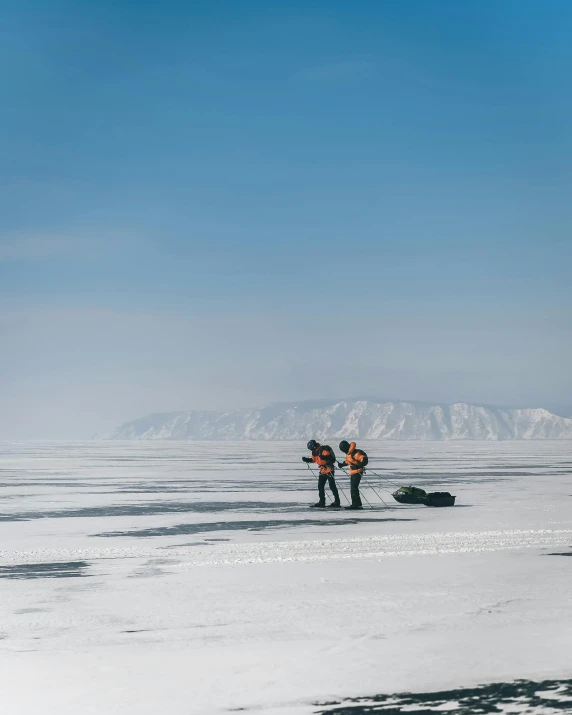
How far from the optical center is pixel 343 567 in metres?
11.1

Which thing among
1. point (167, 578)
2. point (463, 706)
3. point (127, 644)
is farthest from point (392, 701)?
point (167, 578)

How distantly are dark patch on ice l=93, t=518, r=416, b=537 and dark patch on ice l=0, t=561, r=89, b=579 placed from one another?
3.35 metres

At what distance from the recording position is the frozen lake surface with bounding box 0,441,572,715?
578 cm

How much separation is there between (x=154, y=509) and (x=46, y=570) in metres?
9.02

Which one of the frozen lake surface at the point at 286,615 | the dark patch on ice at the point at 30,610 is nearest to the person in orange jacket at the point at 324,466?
the frozen lake surface at the point at 286,615

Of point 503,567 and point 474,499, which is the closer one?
point 503,567

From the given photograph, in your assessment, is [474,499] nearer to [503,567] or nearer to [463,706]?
[503,567]

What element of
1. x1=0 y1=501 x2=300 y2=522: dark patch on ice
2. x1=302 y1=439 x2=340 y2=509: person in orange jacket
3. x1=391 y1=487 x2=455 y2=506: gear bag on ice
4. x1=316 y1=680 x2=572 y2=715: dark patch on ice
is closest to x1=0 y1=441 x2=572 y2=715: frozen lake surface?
x1=316 y1=680 x2=572 y2=715: dark patch on ice

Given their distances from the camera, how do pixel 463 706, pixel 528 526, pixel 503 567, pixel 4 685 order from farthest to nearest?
pixel 528 526
pixel 503 567
pixel 4 685
pixel 463 706

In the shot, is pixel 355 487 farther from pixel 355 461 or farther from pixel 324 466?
pixel 324 466

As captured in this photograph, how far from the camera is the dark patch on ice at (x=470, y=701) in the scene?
17.9ft

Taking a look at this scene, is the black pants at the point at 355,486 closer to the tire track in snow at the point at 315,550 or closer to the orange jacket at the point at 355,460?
the orange jacket at the point at 355,460

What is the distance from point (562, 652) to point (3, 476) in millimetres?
31669

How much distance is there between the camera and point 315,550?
1277cm
